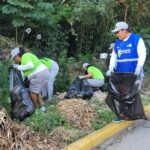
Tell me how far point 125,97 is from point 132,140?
827 millimetres

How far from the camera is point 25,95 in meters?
8.55

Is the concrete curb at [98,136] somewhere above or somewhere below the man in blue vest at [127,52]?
below

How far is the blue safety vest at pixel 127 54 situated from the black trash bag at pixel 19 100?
1734mm

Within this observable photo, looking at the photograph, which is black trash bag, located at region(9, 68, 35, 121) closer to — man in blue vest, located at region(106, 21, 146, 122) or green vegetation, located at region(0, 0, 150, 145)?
green vegetation, located at region(0, 0, 150, 145)

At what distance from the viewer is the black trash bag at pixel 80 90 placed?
10273 mm

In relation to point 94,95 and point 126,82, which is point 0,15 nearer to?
point 94,95

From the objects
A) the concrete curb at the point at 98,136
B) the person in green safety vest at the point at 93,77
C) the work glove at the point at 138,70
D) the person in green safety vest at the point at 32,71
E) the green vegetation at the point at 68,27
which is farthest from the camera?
the green vegetation at the point at 68,27

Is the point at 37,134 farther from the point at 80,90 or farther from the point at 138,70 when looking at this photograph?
the point at 80,90

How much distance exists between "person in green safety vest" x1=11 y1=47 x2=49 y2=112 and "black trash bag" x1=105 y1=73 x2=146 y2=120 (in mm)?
1353

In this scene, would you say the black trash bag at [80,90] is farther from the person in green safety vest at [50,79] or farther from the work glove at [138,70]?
the work glove at [138,70]

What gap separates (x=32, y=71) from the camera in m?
9.04

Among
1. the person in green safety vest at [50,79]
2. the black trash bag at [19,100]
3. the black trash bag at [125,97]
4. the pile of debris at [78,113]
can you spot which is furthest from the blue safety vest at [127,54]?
the person in green safety vest at [50,79]

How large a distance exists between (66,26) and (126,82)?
22.1ft

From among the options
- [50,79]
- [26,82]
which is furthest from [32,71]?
[50,79]
